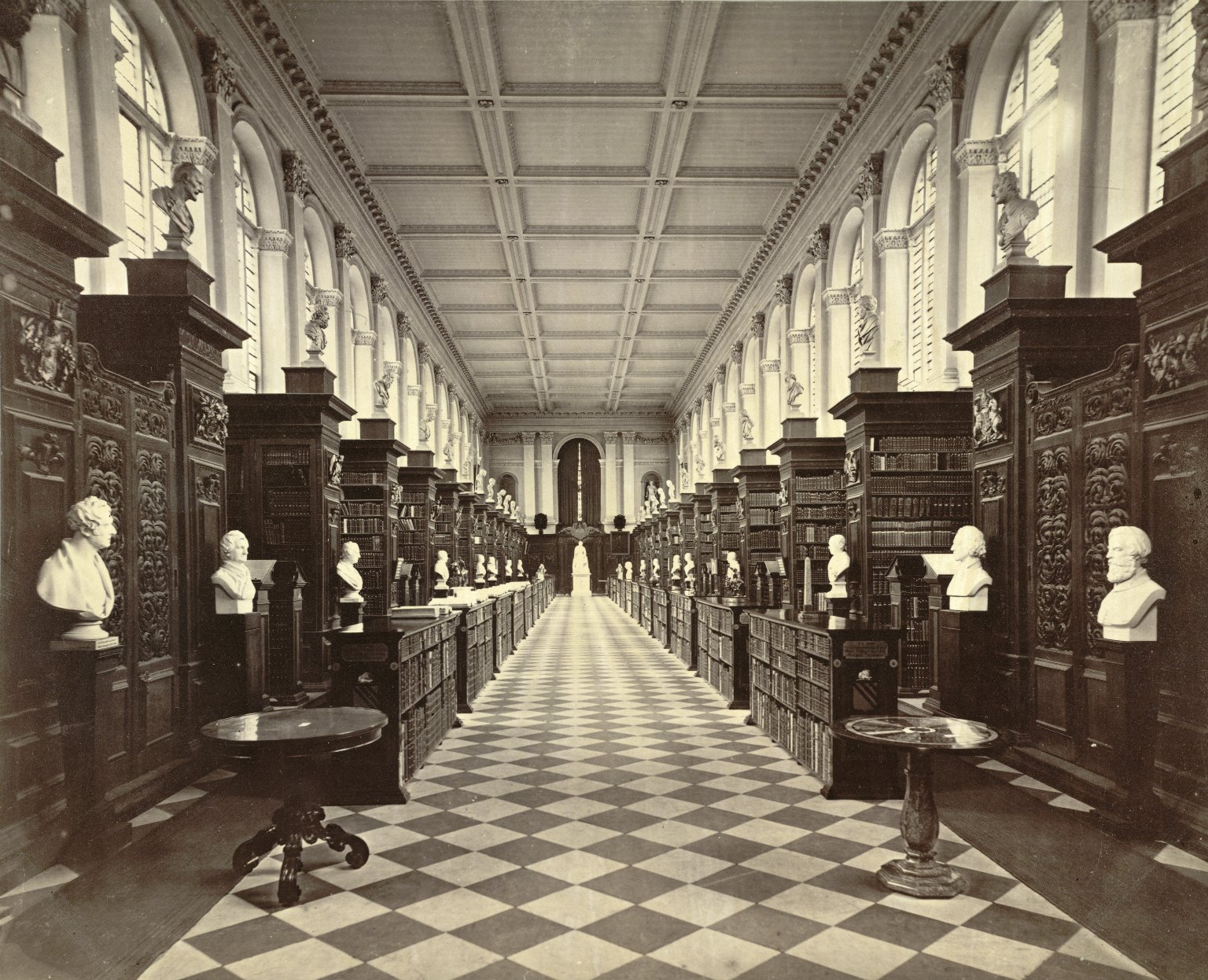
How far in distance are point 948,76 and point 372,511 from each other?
742 cm

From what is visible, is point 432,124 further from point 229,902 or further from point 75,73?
point 229,902

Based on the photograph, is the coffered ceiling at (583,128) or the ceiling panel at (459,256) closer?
the coffered ceiling at (583,128)

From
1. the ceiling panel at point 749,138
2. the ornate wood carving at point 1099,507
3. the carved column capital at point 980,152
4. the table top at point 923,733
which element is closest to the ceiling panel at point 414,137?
the ceiling panel at point 749,138

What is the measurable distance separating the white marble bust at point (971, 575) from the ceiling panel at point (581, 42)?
6114 millimetres

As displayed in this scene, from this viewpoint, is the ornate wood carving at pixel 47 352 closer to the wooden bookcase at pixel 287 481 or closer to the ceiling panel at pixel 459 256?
the wooden bookcase at pixel 287 481

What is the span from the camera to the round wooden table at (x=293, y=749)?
329cm

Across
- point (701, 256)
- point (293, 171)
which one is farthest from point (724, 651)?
point (701, 256)

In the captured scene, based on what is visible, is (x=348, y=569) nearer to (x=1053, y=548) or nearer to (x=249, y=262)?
(x=249, y=262)

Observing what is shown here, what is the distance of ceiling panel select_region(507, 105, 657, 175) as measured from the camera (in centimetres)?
1079

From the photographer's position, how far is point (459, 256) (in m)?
16.0

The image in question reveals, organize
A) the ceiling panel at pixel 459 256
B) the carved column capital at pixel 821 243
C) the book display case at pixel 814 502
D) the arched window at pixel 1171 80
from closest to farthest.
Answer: the arched window at pixel 1171 80
the book display case at pixel 814 502
the carved column capital at pixel 821 243
the ceiling panel at pixel 459 256

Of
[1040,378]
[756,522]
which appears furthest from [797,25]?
[756,522]

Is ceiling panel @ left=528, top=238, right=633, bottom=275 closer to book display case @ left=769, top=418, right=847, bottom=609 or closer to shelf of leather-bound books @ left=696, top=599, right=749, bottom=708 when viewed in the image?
book display case @ left=769, top=418, right=847, bottom=609

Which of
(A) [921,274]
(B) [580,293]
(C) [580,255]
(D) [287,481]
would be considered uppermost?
(C) [580,255]
